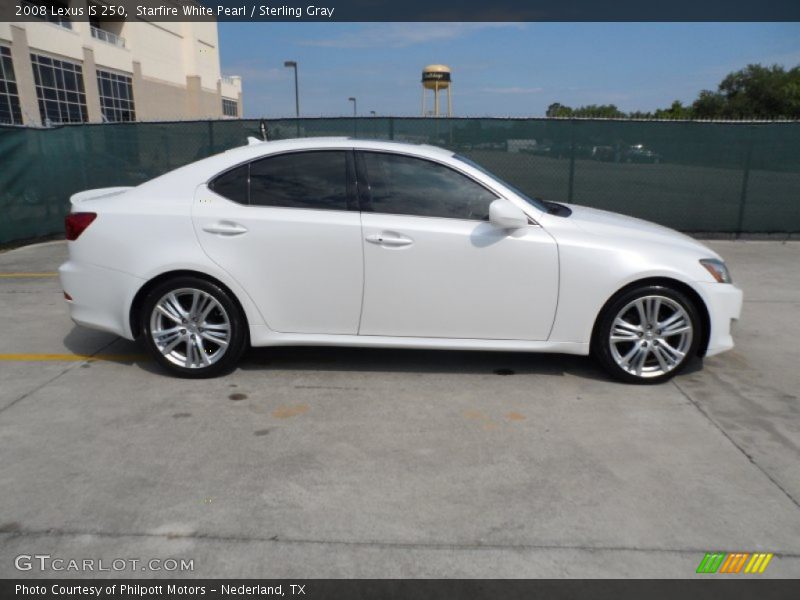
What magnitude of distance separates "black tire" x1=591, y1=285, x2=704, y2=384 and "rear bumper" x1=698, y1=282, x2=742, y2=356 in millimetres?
89

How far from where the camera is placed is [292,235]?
13.9ft

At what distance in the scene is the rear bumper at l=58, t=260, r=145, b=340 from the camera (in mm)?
4355

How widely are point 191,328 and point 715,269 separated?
3659 millimetres

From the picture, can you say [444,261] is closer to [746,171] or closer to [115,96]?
[746,171]

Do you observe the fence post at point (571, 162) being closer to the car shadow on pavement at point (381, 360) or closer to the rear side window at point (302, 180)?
the car shadow on pavement at point (381, 360)

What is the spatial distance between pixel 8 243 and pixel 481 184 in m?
8.49

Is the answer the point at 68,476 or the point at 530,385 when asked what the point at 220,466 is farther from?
the point at 530,385

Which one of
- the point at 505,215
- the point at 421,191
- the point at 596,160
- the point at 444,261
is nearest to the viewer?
the point at 505,215

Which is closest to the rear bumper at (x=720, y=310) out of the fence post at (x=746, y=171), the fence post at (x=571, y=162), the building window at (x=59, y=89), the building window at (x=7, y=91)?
the fence post at (x=571, y=162)

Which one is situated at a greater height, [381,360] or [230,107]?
[230,107]

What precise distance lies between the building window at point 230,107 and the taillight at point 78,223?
64.7 m
